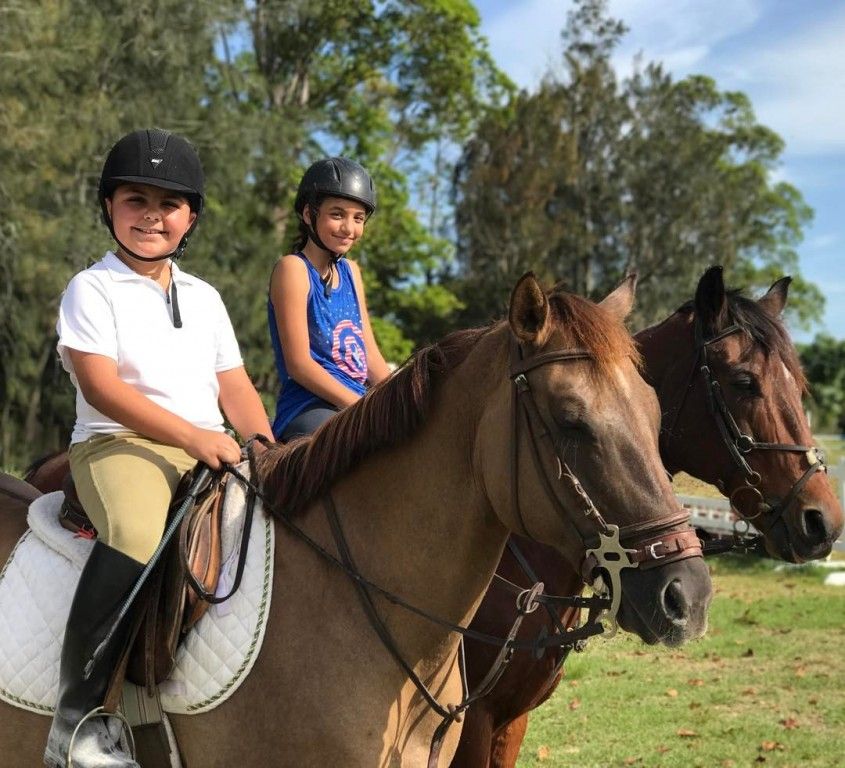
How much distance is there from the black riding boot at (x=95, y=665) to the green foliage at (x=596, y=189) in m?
35.4

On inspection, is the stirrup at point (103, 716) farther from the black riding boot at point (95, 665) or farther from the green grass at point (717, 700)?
the green grass at point (717, 700)

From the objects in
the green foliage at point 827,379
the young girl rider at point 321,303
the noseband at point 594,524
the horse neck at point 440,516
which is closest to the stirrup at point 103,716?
the horse neck at point 440,516

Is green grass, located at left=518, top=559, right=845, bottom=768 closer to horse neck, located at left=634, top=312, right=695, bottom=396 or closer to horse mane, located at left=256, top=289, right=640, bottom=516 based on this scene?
horse neck, located at left=634, top=312, right=695, bottom=396

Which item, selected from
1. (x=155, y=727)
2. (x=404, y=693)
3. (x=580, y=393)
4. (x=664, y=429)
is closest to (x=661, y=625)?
(x=580, y=393)

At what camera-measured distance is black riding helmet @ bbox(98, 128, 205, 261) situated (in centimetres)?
328

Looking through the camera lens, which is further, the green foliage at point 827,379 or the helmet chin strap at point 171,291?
the green foliage at point 827,379

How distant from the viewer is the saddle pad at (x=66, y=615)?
2.89m

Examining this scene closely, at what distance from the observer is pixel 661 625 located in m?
2.50

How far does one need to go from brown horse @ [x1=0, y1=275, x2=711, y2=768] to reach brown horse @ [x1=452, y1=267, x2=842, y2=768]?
44.9 inches

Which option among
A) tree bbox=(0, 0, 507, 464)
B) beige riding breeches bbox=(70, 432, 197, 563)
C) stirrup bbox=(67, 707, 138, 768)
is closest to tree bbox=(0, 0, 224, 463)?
tree bbox=(0, 0, 507, 464)

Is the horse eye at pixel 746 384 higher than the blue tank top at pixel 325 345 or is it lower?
lower

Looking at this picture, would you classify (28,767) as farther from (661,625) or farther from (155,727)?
(661,625)

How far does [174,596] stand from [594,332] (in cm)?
153

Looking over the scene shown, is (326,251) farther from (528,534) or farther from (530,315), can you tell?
(528,534)
